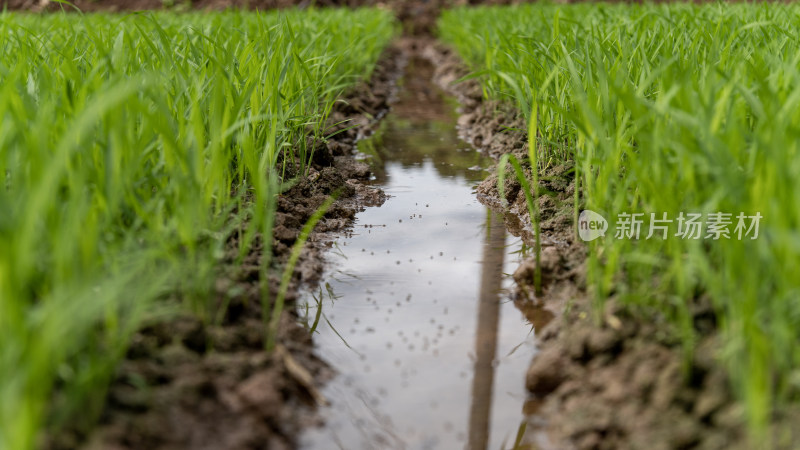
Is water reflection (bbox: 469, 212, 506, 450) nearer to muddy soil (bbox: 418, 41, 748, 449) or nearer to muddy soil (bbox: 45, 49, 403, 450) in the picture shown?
muddy soil (bbox: 418, 41, 748, 449)

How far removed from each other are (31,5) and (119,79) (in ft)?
55.4

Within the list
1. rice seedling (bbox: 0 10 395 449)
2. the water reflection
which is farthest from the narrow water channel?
rice seedling (bbox: 0 10 395 449)

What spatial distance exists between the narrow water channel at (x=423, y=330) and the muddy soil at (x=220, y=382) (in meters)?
0.07

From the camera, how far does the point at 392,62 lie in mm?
8648

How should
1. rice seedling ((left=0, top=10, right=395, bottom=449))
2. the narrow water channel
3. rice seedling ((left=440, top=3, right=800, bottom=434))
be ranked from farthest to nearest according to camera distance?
the narrow water channel
rice seedling ((left=440, top=3, right=800, bottom=434))
rice seedling ((left=0, top=10, right=395, bottom=449))

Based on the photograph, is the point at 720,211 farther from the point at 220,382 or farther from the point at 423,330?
the point at 220,382

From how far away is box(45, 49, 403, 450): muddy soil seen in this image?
1204 millimetres

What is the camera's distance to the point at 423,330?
1831 mm

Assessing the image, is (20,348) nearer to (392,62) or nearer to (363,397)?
(363,397)

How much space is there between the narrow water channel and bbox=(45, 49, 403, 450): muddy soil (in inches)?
2.9

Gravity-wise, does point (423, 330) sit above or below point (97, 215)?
below

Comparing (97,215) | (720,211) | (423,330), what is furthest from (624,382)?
(97,215)

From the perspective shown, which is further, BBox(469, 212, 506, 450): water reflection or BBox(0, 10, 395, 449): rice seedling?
BBox(469, 212, 506, 450): water reflection

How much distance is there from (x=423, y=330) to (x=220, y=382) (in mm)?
621
